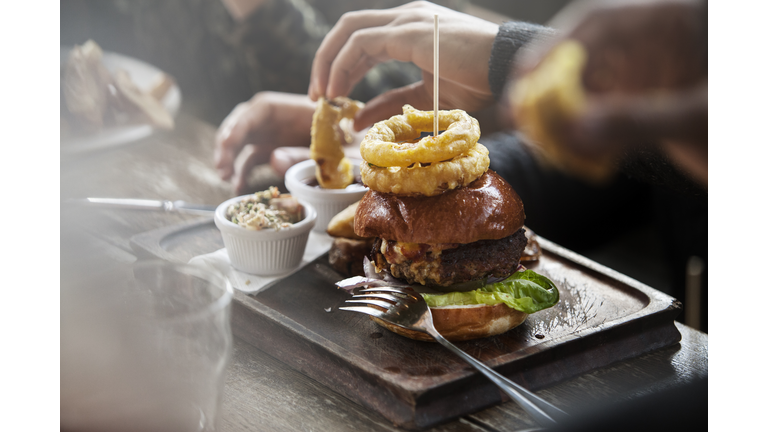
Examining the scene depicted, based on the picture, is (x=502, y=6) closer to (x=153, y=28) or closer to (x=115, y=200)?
(x=153, y=28)

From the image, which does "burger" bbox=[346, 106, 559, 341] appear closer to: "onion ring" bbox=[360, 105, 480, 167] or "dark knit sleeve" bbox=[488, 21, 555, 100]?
"onion ring" bbox=[360, 105, 480, 167]

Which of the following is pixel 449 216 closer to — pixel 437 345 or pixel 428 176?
pixel 428 176

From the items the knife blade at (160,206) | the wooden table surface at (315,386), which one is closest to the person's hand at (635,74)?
the wooden table surface at (315,386)

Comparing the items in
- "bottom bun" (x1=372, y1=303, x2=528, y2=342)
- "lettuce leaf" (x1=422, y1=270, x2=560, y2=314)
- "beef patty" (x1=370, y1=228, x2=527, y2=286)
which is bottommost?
"bottom bun" (x1=372, y1=303, x2=528, y2=342)

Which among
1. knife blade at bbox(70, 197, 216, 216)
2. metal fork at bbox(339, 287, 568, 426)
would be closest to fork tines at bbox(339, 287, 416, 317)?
metal fork at bbox(339, 287, 568, 426)

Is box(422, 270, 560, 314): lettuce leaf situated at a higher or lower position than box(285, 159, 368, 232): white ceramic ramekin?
higher

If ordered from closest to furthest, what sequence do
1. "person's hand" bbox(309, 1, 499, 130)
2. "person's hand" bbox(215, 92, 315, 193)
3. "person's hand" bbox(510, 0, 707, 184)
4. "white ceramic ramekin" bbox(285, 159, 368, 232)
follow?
"person's hand" bbox(510, 0, 707, 184), "person's hand" bbox(309, 1, 499, 130), "white ceramic ramekin" bbox(285, 159, 368, 232), "person's hand" bbox(215, 92, 315, 193)

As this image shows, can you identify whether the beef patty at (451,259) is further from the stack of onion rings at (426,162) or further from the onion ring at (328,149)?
the onion ring at (328,149)

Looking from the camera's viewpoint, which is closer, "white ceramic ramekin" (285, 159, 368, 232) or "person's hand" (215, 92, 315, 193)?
"white ceramic ramekin" (285, 159, 368, 232)

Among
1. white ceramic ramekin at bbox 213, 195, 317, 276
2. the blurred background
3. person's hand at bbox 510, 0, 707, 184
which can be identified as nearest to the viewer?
person's hand at bbox 510, 0, 707, 184
